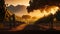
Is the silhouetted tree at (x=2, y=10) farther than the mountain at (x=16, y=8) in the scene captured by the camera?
No

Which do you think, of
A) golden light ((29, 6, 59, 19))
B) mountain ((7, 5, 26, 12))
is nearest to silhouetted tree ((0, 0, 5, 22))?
mountain ((7, 5, 26, 12))

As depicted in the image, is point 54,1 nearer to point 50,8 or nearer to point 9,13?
point 50,8

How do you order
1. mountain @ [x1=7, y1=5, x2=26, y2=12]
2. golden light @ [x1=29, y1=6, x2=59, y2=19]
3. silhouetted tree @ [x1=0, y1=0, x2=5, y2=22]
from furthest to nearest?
mountain @ [x1=7, y1=5, x2=26, y2=12] < golden light @ [x1=29, y1=6, x2=59, y2=19] < silhouetted tree @ [x1=0, y1=0, x2=5, y2=22]

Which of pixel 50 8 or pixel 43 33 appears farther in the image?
pixel 50 8

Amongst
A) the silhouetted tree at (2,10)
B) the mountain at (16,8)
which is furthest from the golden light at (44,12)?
the silhouetted tree at (2,10)

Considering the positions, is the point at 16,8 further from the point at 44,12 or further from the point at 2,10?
the point at 44,12

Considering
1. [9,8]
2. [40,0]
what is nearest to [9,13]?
[9,8]

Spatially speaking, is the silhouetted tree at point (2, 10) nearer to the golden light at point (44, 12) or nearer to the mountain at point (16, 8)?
the mountain at point (16, 8)

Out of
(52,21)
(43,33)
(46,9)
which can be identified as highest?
(46,9)

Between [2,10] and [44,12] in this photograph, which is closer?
[2,10]

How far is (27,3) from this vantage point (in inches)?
442

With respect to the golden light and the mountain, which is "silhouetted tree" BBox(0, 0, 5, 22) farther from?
the golden light

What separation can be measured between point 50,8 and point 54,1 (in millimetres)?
504

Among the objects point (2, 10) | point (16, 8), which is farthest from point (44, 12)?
point (2, 10)
